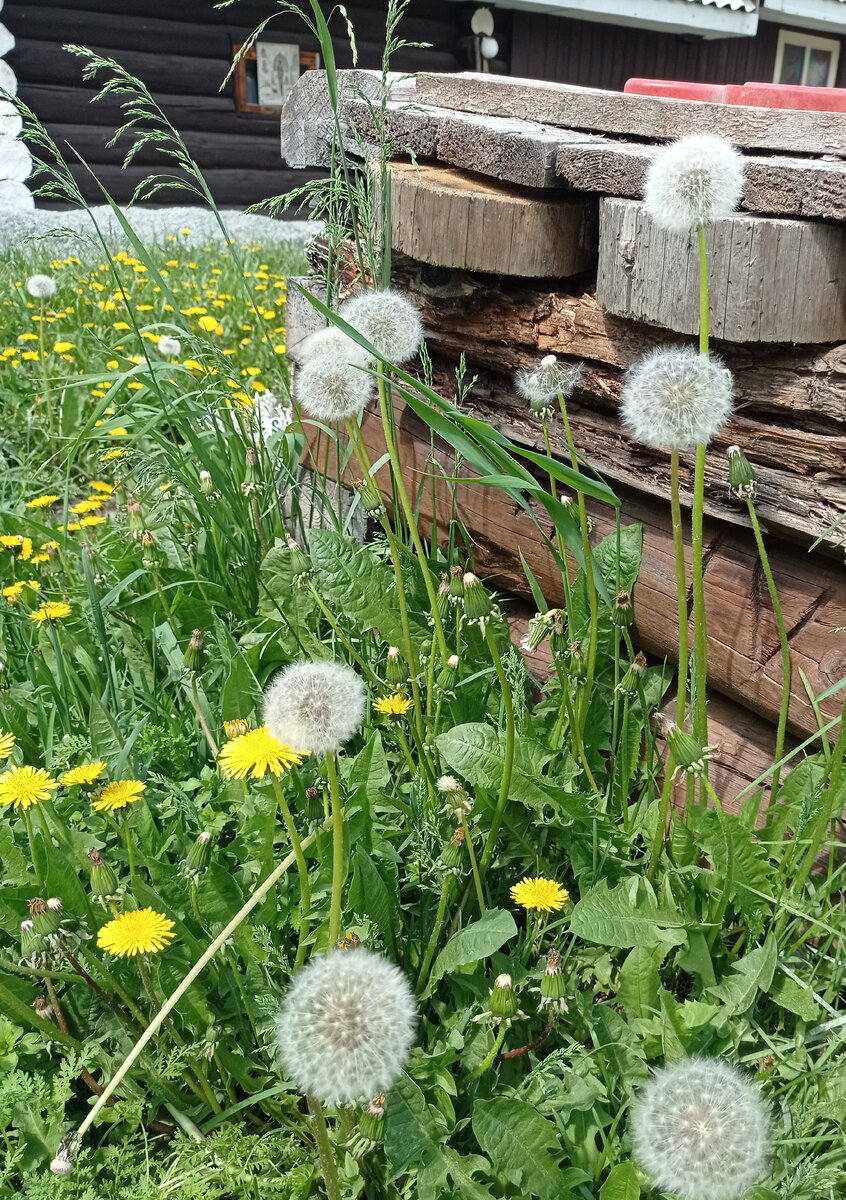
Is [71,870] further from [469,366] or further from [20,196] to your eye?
[20,196]

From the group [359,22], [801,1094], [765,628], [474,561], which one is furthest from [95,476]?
[359,22]

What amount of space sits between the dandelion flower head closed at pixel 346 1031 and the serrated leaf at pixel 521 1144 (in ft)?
0.96

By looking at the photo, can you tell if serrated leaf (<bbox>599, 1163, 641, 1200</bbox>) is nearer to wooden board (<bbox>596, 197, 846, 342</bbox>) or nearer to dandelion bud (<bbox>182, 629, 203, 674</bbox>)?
dandelion bud (<bbox>182, 629, 203, 674</bbox>)

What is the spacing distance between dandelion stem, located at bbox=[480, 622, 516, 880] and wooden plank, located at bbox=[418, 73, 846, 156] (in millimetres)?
863

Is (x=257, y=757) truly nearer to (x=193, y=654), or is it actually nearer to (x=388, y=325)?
(x=193, y=654)

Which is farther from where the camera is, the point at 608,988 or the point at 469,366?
the point at 469,366

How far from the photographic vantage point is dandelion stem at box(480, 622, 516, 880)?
123cm

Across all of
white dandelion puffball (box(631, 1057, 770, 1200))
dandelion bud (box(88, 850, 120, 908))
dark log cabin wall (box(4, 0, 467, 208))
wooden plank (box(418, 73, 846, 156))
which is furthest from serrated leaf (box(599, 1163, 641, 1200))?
dark log cabin wall (box(4, 0, 467, 208))

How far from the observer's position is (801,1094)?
124 cm

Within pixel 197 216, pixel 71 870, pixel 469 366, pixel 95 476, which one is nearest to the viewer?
pixel 71 870

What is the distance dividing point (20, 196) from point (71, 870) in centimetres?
861

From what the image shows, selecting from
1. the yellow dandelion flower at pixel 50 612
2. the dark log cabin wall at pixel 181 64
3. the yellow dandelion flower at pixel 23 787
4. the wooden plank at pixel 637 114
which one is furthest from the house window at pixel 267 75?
the yellow dandelion flower at pixel 23 787

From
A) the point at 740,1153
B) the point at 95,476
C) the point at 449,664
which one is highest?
the point at 449,664

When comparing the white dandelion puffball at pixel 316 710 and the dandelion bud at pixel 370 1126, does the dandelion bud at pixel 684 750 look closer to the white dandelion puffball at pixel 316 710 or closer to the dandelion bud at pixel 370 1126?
the white dandelion puffball at pixel 316 710
